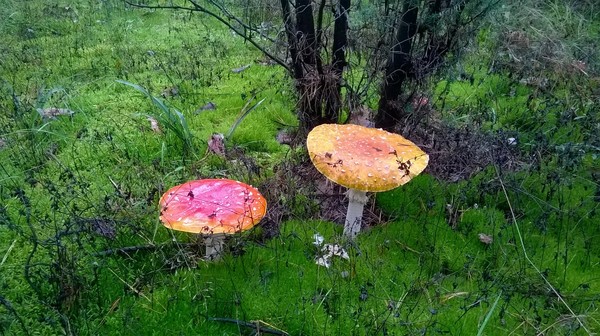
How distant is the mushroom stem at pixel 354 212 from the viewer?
11.1ft

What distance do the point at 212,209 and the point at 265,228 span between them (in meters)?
0.71

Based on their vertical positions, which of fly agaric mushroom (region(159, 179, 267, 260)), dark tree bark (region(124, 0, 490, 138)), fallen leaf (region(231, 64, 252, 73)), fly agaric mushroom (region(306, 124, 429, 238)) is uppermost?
dark tree bark (region(124, 0, 490, 138))

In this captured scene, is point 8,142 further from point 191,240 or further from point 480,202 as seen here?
point 480,202

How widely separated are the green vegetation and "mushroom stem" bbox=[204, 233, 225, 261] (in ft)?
0.29

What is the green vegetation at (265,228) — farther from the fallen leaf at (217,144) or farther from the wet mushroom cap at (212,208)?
the wet mushroom cap at (212,208)

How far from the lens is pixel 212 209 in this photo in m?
2.96

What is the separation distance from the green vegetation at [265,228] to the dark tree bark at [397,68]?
1.49 ft

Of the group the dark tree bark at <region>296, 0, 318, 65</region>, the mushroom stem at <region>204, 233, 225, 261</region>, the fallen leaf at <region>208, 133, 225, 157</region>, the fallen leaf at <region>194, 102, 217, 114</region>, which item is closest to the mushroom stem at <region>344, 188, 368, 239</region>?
the mushroom stem at <region>204, 233, 225, 261</region>

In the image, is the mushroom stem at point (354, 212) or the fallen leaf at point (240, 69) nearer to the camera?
the mushroom stem at point (354, 212)

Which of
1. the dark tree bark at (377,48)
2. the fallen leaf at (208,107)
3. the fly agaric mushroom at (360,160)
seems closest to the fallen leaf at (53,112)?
the fallen leaf at (208,107)

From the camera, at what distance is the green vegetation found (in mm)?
2814

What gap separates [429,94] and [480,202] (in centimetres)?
106

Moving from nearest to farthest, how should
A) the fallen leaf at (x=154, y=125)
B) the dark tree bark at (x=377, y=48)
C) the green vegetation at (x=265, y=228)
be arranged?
the green vegetation at (x=265, y=228), the dark tree bark at (x=377, y=48), the fallen leaf at (x=154, y=125)

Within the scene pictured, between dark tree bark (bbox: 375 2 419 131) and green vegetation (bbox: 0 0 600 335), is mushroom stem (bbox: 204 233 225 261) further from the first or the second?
dark tree bark (bbox: 375 2 419 131)
